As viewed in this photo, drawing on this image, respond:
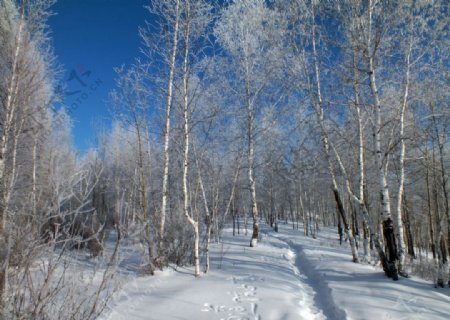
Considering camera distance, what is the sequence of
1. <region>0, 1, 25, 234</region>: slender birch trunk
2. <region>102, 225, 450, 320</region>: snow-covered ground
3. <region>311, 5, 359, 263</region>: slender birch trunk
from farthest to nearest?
1. <region>311, 5, 359, 263</region>: slender birch trunk
2. <region>0, 1, 25, 234</region>: slender birch trunk
3. <region>102, 225, 450, 320</region>: snow-covered ground

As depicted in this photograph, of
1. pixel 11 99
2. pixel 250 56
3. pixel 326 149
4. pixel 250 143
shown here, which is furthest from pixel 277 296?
pixel 250 56

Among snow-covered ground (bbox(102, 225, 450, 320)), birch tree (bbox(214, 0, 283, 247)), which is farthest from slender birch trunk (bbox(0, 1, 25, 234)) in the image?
birch tree (bbox(214, 0, 283, 247))

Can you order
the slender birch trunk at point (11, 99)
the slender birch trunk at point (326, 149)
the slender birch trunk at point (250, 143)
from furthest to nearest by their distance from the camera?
the slender birch trunk at point (250, 143), the slender birch trunk at point (326, 149), the slender birch trunk at point (11, 99)

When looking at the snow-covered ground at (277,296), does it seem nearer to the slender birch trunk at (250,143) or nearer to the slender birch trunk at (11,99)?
the slender birch trunk at (11,99)

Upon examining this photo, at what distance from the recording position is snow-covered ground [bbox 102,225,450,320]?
181 inches

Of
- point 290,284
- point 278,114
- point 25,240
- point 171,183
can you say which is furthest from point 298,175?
point 25,240

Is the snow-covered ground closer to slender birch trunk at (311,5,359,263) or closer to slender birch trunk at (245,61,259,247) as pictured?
slender birch trunk at (311,5,359,263)

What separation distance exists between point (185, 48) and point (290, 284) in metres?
6.92

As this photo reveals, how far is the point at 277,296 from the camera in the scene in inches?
215

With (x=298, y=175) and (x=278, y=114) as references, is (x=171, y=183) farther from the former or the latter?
(x=298, y=175)

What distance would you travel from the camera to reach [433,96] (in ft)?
26.7

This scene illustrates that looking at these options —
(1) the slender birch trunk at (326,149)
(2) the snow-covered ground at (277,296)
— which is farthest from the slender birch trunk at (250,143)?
(2) the snow-covered ground at (277,296)

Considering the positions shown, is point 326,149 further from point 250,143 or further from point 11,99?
point 11,99

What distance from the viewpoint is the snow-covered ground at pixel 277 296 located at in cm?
459
